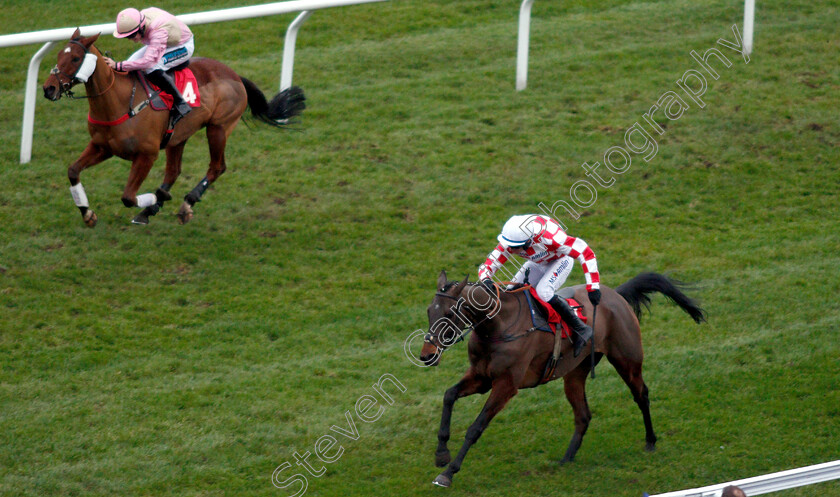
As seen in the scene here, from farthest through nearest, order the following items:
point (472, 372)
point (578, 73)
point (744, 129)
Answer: point (578, 73), point (744, 129), point (472, 372)

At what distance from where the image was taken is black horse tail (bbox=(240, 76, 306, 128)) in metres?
9.02

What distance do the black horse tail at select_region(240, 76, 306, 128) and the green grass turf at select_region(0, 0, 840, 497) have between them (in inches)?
23.6

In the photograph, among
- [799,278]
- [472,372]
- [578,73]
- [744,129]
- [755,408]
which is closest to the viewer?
[472,372]

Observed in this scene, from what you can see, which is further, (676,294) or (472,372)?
(676,294)

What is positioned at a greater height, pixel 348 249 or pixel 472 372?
pixel 472 372

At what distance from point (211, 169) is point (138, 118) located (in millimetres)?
1102

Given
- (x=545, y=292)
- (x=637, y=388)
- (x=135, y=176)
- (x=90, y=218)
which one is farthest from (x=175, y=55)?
(x=637, y=388)

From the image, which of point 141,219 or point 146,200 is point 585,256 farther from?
point 141,219

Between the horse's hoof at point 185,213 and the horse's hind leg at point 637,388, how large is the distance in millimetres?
4142

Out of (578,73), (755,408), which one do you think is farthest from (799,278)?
(578,73)

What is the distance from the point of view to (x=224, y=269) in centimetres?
805

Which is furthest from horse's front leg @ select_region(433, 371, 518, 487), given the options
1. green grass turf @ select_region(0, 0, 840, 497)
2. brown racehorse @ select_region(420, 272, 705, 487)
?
green grass turf @ select_region(0, 0, 840, 497)

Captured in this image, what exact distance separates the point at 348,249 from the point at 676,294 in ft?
10.5

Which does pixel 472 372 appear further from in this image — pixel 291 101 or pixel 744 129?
pixel 744 129
